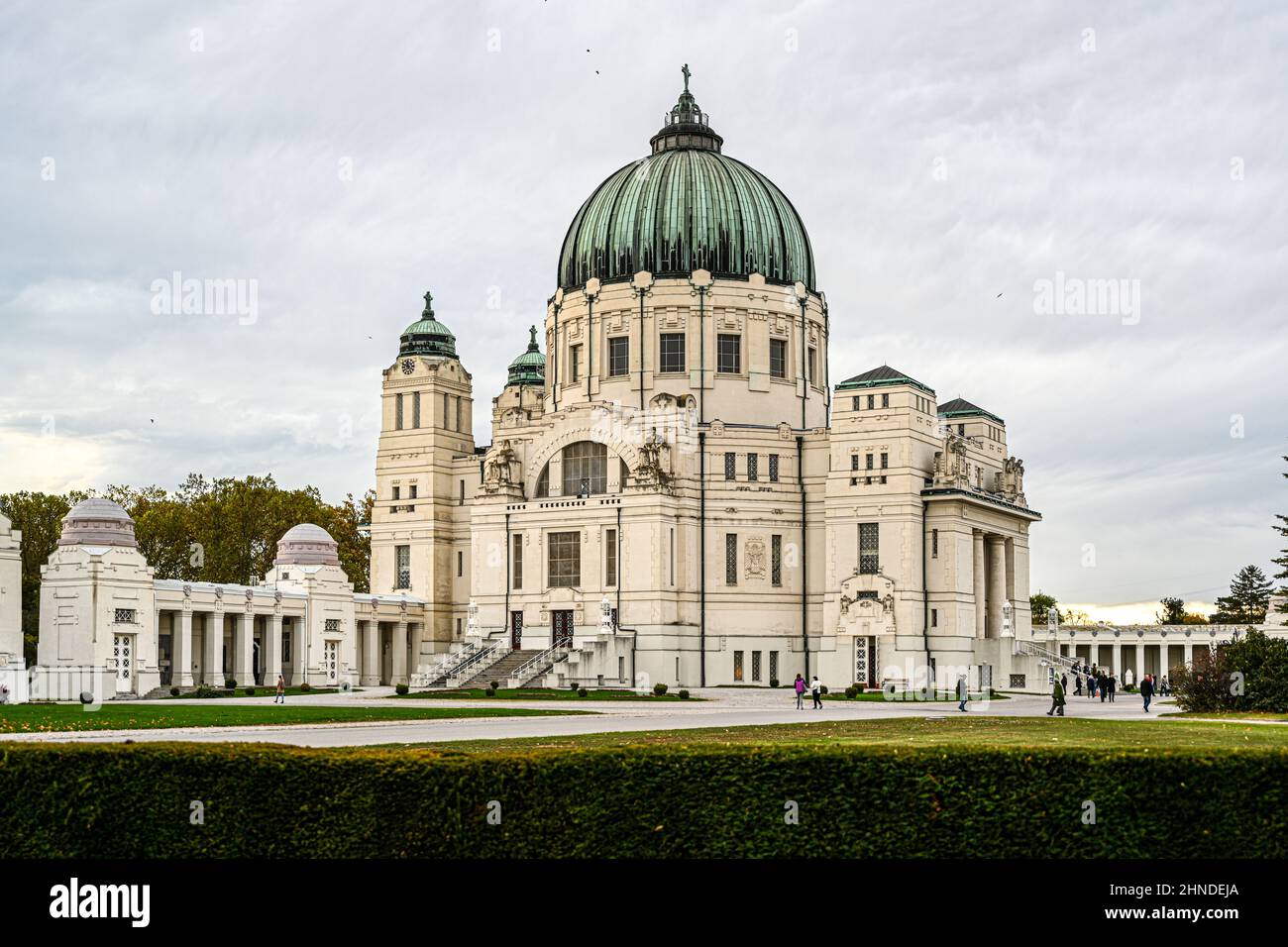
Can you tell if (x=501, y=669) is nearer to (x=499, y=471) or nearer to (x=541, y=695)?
(x=541, y=695)

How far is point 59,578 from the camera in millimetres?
73688

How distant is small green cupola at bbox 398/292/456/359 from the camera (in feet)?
342

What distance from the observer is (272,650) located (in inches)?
3460

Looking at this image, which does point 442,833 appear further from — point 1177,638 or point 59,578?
point 1177,638

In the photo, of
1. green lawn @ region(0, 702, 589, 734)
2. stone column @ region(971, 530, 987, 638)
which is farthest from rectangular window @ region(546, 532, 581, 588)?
green lawn @ region(0, 702, 589, 734)

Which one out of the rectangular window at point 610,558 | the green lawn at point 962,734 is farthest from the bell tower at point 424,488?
the green lawn at point 962,734

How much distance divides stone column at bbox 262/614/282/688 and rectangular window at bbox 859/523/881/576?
3266 cm

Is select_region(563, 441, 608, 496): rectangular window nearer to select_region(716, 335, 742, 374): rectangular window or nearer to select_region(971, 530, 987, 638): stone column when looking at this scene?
select_region(716, 335, 742, 374): rectangular window

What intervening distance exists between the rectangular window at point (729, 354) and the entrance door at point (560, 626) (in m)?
18.1

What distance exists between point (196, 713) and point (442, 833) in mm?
35102

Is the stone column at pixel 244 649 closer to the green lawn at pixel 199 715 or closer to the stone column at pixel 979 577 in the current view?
the green lawn at pixel 199 715

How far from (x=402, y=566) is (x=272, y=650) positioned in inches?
654
